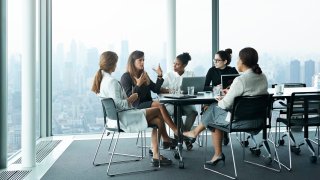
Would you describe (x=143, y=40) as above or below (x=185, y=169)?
above

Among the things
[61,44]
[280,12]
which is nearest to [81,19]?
[61,44]

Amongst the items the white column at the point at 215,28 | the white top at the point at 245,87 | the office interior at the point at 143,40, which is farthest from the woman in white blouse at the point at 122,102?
the white column at the point at 215,28

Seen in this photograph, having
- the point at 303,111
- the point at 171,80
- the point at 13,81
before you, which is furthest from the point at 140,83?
the point at 303,111

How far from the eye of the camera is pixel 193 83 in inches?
218

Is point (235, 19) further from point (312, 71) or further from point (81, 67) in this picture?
point (81, 67)

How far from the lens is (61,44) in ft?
23.0

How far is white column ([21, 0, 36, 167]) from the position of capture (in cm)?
481

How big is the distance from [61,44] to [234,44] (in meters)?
2.98

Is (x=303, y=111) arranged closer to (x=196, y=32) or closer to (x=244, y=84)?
(x=244, y=84)

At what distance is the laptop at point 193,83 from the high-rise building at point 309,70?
9.68 feet

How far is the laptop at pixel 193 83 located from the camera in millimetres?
5414

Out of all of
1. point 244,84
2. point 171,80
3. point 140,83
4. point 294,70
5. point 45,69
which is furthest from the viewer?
point 294,70

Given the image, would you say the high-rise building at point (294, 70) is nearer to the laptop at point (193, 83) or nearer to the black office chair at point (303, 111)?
the black office chair at point (303, 111)

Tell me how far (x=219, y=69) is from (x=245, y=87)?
1.77 meters
